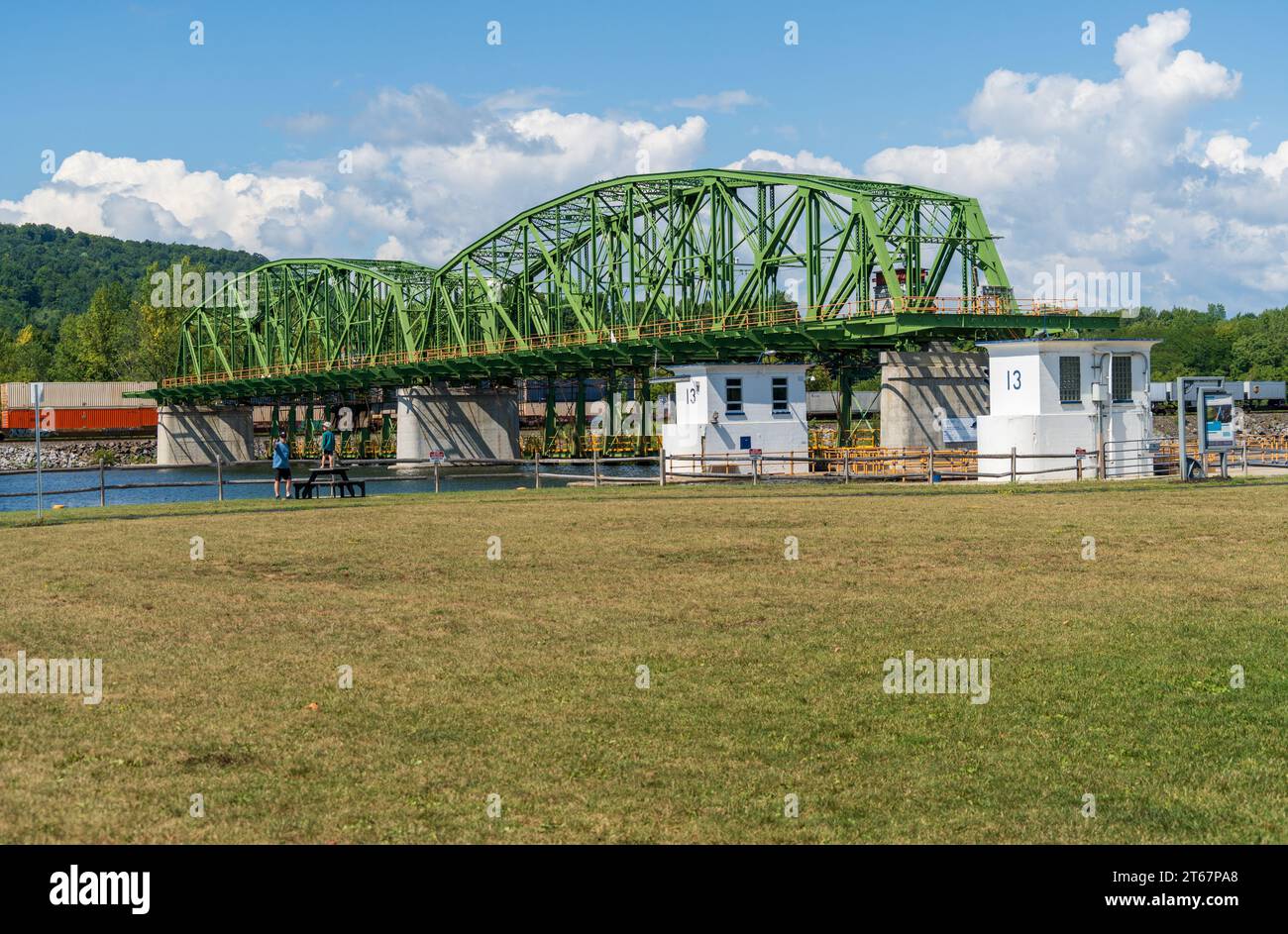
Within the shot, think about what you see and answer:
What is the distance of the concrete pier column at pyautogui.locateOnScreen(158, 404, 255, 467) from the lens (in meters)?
149

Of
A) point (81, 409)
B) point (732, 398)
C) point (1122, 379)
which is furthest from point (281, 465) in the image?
point (81, 409)

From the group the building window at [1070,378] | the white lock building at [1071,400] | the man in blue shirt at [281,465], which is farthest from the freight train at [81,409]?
the building window at [1070,378]

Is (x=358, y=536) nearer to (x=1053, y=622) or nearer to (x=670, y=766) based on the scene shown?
(x=1053, y=622)

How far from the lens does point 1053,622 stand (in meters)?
16.9

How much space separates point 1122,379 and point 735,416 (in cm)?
2149

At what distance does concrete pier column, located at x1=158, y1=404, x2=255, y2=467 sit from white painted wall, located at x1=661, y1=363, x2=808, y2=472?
91355mm

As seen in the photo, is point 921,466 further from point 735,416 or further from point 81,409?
point 81,409

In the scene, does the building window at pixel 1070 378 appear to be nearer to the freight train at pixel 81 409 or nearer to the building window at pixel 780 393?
the building window at pixel 780 393

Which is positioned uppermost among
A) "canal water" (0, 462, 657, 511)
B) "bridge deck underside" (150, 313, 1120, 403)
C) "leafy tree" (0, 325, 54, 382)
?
"leafy tree" (0, 325, 54, 382)

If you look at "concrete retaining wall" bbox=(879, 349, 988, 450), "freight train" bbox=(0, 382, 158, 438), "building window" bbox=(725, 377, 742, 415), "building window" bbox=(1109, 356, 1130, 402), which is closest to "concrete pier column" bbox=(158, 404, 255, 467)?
"freight train" bbox=(0, 382, 158, 438)

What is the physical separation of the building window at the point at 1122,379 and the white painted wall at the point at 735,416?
60.4 feet

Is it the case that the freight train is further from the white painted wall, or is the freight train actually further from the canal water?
the white painted wall

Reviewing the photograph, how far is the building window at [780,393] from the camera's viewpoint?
68.4 meters
